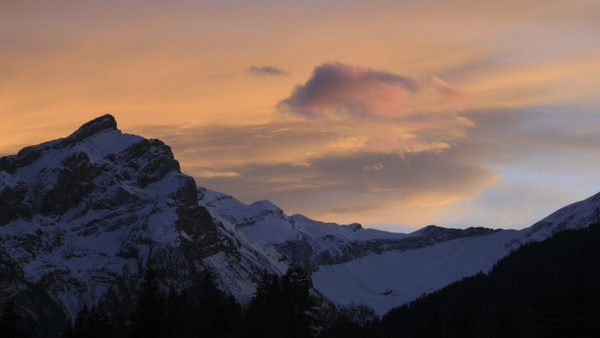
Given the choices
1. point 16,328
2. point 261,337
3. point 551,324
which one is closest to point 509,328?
point 551,324

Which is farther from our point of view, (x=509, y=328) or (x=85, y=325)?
(x=509, y=328)

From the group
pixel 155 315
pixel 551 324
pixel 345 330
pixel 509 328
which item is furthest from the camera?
pixel 345 330

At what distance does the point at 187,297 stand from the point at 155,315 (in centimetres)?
1762

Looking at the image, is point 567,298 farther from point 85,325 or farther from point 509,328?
point 85,325

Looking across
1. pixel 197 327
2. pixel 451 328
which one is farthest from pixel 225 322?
pixel 451 328

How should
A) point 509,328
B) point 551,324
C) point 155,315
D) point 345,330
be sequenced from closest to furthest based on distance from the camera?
point 155,315
point 551,324
point 509,328
point 345,330

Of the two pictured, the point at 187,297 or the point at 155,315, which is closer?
the point at 155,315

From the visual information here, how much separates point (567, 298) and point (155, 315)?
50395mm

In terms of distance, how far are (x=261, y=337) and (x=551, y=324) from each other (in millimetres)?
36064

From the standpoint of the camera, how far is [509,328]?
13725cm

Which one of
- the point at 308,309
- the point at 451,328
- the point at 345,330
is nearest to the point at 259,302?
the point at 308,309

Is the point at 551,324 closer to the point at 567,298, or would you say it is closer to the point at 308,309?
the point at 567,298

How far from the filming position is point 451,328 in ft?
454

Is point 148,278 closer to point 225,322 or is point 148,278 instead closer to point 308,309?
point 225,322
